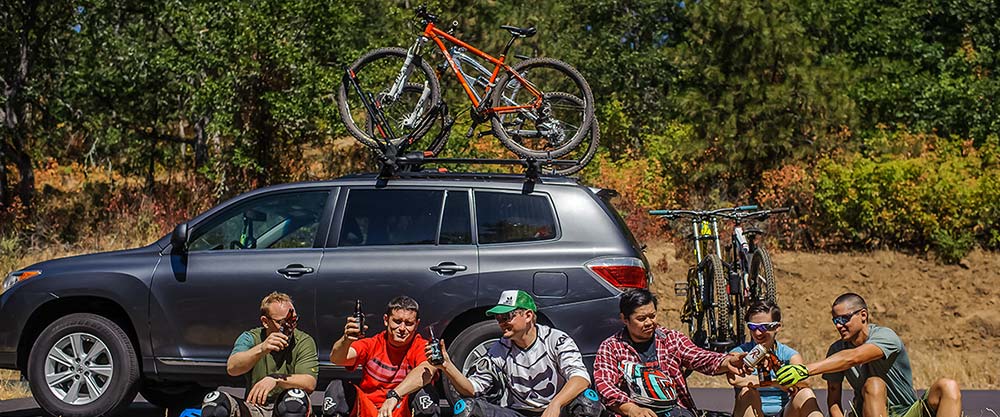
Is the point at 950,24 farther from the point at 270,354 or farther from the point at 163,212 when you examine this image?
the point at 270,354

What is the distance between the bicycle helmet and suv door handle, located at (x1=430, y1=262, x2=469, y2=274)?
1925 mm

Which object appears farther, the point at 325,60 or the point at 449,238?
the point at 325,60

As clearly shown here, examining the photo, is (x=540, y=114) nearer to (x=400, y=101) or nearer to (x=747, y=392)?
(x=400, y=101)

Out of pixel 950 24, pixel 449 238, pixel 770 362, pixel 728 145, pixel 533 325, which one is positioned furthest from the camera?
pixel 950 24

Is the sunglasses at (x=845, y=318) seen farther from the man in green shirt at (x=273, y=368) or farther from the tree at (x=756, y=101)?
the tree at (x=756, y=101)

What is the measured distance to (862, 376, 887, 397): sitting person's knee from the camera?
707 centimetres

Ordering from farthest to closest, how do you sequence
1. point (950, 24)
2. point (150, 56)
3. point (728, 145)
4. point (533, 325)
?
point (950, 24) < point (150, 56) < point (728, 145) < point (533, 325)

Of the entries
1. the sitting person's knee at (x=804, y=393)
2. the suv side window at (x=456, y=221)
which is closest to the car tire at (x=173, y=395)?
the suv side window at (x=456, y=221)

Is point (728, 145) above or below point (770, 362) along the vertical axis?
above

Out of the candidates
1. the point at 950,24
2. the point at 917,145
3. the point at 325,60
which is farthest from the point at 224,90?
the point at 950,24

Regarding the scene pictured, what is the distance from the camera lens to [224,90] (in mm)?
21609

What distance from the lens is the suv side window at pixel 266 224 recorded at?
9242 millimetres

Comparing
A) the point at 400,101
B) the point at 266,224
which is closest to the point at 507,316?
the point at 266,224

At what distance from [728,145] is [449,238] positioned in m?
14.3
